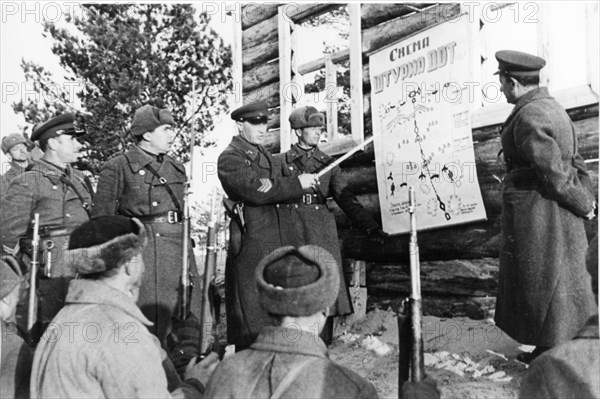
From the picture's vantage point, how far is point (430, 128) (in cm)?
416

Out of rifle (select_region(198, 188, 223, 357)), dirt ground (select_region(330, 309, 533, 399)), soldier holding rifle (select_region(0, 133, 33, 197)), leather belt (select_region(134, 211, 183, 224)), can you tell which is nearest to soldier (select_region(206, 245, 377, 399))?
dirt ground (select_region(330, 309, 533, 399))

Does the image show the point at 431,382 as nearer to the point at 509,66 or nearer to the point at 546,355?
the point at 546,355

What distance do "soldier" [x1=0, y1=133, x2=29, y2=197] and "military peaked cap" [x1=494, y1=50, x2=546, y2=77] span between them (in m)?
3.02

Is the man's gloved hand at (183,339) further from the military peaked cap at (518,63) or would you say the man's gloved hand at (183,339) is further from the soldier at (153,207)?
the military peaked cap at (518,63)

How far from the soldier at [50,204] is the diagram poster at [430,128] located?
187 centimetres

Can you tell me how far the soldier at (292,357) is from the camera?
247 cm

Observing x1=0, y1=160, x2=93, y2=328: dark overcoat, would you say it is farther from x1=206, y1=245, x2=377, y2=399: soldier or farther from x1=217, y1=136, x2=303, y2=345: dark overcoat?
x1=206, y1=245, x2=377, y2=399: soldier

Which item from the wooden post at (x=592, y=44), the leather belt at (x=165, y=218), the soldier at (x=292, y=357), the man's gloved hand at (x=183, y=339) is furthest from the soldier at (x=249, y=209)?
the soldier at (x=292, y=357)

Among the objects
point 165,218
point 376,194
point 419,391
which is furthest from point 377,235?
point 419,391

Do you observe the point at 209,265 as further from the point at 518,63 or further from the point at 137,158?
the point at 518,63

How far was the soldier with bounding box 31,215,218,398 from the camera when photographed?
271 centimetres

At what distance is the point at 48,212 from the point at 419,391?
278 cm

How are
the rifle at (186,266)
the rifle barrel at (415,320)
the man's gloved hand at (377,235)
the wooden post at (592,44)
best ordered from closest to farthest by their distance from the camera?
1. the rifle barrel at (415,320)
2. the wooden post at (592,44)
3. the man's gloved hand at (377,235)
4. the rifle at (186,266)

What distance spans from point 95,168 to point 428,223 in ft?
7.03
